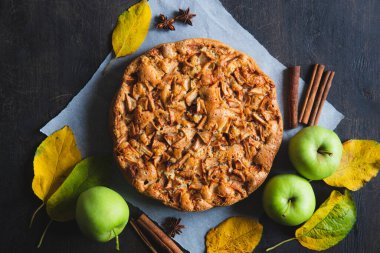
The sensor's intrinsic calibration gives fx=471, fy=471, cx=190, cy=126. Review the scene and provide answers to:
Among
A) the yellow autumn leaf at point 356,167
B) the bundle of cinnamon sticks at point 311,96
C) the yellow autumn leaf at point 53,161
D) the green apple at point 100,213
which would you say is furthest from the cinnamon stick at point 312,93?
the yellow autumn leaf at point 53,161

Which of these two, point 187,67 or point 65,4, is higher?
point 65,4

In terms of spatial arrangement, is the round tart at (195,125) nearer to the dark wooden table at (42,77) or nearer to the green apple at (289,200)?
the green apple at (289,200)

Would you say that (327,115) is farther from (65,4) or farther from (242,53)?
(65,4)

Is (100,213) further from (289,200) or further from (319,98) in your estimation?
(319,98)

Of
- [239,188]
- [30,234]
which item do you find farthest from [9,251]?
[239,188]

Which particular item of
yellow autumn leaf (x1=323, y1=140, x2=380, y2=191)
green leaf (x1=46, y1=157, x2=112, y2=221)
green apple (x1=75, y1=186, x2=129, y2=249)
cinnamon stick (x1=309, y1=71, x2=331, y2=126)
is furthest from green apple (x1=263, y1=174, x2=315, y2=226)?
green leaf (x1=46, y1=157, x2=112, y2=221)
